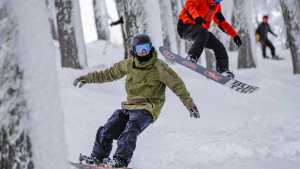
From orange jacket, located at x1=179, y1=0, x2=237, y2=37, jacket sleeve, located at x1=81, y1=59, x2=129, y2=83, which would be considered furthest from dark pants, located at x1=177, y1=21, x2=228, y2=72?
jacket sleeve, located at x1=81, y1=59, x2=129, y2=83

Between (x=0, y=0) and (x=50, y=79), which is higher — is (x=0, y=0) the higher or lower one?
the higher one

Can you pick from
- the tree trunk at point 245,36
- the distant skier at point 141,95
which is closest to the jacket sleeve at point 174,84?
the distant skier at point 141,95

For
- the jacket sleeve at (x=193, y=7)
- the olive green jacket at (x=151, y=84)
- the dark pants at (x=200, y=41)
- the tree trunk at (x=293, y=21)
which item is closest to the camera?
the olive green jacket at (x=151, y=84)

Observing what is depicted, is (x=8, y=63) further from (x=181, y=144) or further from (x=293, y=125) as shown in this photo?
(x=293, y=125)

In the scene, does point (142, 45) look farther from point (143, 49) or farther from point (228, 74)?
point (228, 74)

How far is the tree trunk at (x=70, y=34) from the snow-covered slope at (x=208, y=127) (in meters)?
0.86

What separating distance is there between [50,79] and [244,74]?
11.9 metres

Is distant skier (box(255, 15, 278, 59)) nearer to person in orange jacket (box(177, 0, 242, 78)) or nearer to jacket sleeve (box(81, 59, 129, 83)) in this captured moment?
person in orange jacket (box(177, 0, 242, 78))

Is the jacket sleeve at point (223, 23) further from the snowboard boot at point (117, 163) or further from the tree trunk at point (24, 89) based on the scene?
the tree trunk at point (24, 89)

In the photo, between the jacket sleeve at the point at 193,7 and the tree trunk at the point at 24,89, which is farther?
the jacket sleeve at the point at 193,7

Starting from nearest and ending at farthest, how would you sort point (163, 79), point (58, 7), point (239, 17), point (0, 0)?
point (0, 0) < point (163, 79) < point (58, 7) < point (239, 17)

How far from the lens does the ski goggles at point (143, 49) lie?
5594mm

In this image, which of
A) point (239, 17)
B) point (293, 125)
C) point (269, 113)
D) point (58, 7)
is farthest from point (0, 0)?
point (239, 17)

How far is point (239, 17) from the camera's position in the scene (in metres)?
16.2
